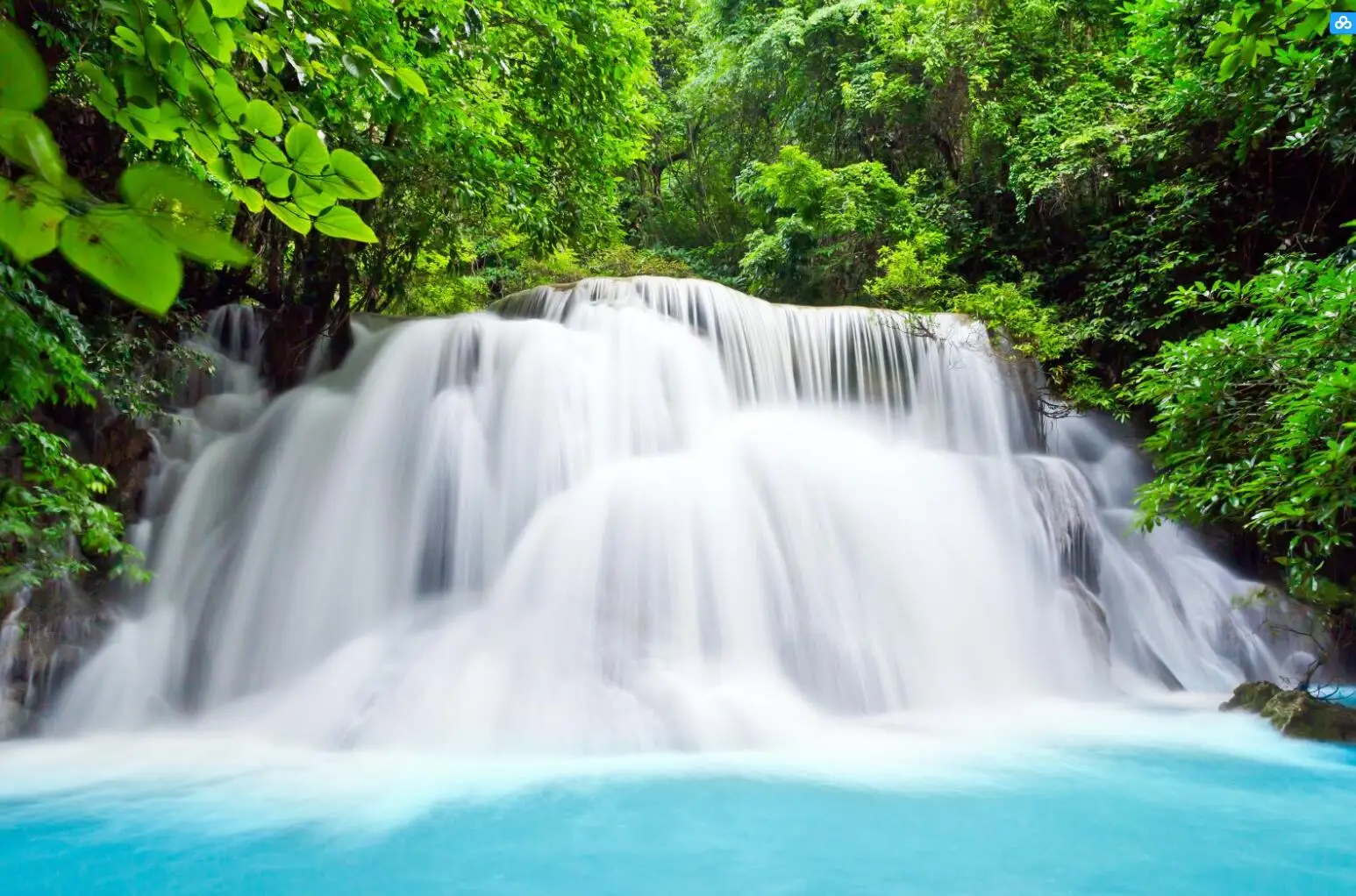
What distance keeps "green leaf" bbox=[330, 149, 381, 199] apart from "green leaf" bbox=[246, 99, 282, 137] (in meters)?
0.12

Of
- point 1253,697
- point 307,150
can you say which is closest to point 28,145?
point 307,150

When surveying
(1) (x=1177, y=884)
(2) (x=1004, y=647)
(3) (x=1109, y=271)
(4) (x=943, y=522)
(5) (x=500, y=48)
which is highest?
(5) (x=500, y=48)

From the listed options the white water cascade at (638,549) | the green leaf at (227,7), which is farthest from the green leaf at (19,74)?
the white water cascade at (638,549)

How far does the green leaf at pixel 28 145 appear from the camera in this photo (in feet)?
1.63

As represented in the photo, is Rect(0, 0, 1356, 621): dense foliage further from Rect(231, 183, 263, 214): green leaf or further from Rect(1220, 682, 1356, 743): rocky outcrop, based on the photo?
Rect(1220, 682, 1356, 743): rocky outcrop

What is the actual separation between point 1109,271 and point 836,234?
3.99 meters

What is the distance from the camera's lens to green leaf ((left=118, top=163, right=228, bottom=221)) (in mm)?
492

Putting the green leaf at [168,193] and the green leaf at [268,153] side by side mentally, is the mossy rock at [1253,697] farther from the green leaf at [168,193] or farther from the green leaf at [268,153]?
the green leaf at [168,193]

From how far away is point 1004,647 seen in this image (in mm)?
6594

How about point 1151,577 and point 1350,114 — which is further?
point 1151,577

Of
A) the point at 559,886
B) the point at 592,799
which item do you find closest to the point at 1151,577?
the point at 592,799

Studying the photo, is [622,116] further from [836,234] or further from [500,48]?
[836,234]

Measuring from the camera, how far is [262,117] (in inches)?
34.9

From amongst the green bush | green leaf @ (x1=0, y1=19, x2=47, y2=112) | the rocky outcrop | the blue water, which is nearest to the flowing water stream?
the blue water
